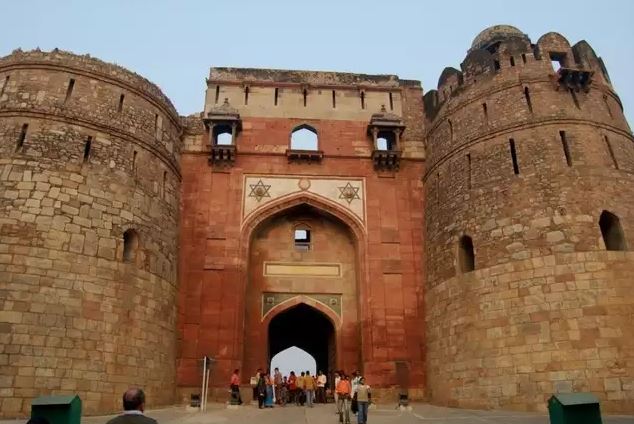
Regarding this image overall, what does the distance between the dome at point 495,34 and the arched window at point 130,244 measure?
14073 mm

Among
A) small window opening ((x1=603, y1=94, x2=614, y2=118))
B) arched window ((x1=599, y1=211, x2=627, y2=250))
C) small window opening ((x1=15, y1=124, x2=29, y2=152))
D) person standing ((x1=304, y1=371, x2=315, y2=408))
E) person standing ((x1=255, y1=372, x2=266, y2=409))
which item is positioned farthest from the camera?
small window opening ((x1=603, y1=94, x2=614, y2=118))

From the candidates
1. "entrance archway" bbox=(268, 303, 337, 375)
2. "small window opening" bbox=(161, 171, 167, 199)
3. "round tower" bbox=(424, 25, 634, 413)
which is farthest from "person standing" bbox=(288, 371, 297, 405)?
"small window opening" bbox=(161, 171, 167, 199)

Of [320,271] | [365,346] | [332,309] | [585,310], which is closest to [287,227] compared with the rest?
[320,271]

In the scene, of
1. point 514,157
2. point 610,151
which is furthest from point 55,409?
point 610,151

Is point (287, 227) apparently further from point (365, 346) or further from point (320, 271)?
point (365, 346)

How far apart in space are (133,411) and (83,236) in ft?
33.8

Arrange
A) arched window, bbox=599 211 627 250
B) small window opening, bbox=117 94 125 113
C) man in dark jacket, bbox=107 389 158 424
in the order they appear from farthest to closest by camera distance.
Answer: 1. small window opening, bbox=117 94 125 113
2. arched window, bbox=599 211 627 250
3. man in dark jacket, bbox=107 389 158 424

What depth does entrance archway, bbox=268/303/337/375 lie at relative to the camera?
64.3ft

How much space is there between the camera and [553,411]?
22.1 feet

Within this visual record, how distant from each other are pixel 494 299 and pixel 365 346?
176 inches

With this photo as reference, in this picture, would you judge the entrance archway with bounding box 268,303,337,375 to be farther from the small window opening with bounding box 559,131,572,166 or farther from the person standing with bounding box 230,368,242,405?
the small window opening with bounding box 559,131,572,166

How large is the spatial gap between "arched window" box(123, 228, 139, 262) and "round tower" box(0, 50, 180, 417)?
0.10 feet

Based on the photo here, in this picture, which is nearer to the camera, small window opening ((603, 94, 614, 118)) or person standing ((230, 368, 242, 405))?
person standing ((230, 368, 242, 405))

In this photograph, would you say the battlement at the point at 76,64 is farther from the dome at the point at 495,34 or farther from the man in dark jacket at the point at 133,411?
the man in dark jacket at the point at 133,411
